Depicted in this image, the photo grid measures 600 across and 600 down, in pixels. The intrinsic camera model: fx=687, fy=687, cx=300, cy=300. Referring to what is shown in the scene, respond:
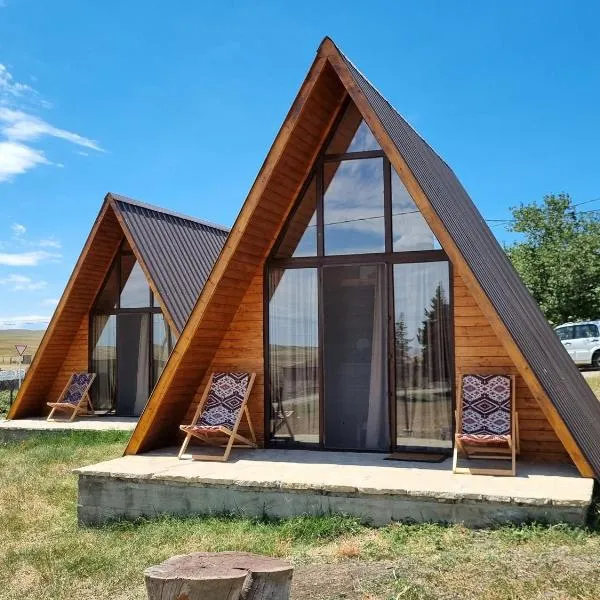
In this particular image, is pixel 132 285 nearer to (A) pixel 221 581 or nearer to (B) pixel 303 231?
(B) pixel 303 231

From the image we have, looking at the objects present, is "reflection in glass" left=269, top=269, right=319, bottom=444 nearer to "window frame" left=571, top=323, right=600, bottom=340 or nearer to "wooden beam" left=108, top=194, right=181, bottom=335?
"wooden beam" left=108, top=194, right=181, bottom=335

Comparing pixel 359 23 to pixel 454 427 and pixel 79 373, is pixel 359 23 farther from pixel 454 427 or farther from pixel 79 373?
pixel 79 373

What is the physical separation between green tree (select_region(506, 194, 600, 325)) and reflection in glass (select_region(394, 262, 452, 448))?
761 inches

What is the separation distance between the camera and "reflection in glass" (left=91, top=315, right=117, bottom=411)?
41.9ft

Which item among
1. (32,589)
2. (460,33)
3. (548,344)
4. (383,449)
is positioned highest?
(460,33)

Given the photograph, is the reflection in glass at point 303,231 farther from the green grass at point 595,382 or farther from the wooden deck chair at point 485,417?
Result: the green grass at point 595,382

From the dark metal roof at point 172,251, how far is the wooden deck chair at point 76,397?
2398 mm

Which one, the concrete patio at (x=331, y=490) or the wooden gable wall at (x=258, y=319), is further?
the wooden gable wall at (x=258, y=319)

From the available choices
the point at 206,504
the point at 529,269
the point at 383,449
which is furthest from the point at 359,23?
the point at 529,269

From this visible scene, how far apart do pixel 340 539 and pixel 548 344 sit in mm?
3565

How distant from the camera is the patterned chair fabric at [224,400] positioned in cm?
765

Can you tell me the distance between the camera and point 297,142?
7.48 metres

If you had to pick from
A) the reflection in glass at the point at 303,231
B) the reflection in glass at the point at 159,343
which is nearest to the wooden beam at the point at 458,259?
the reflection in glass at the point at 303,231

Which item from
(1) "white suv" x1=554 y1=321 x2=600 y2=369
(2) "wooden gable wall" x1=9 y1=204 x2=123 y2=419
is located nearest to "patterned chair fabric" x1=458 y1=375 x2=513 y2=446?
(2) "wooden gable wall" x1=9 y1=204 x2=123 y2=419
